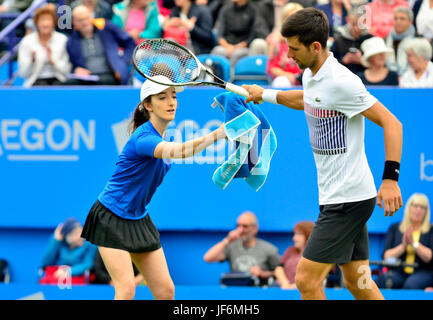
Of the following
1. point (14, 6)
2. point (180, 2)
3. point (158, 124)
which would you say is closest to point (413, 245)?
point (158, 124)

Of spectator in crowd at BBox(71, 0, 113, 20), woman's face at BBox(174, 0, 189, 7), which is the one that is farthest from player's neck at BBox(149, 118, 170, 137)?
woman's face at BBox(174, 0, 189, 7)

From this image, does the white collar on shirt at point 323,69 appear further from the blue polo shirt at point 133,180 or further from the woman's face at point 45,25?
the woman's face at point 45,25

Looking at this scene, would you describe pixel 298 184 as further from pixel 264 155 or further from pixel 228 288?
pixel 264 155

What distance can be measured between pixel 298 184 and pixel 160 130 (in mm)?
3062

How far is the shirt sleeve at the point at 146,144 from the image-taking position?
492 centimetres

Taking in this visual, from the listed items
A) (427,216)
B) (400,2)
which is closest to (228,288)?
(427,216)

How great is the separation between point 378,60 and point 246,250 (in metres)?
2.11

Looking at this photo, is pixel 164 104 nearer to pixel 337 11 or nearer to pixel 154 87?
pixel 154 87

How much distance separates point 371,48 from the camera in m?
7.85

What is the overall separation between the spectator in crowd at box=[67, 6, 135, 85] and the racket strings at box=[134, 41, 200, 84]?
3.17 metres

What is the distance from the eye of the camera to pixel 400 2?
8383 mm

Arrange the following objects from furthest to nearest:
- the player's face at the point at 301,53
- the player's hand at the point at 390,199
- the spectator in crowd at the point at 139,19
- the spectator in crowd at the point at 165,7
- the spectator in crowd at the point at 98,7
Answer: the spectator in crowd at the point at 165,7 → the spectator in crowd at the point at 139,19 → the spectator in crowd at the point at 98,7 → the player's face at the point at 301,53 → the player's hand at the point at 390,199

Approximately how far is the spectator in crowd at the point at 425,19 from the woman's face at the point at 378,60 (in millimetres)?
563

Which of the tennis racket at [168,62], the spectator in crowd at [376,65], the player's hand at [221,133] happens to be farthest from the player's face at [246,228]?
the player's hand at [221,133]
